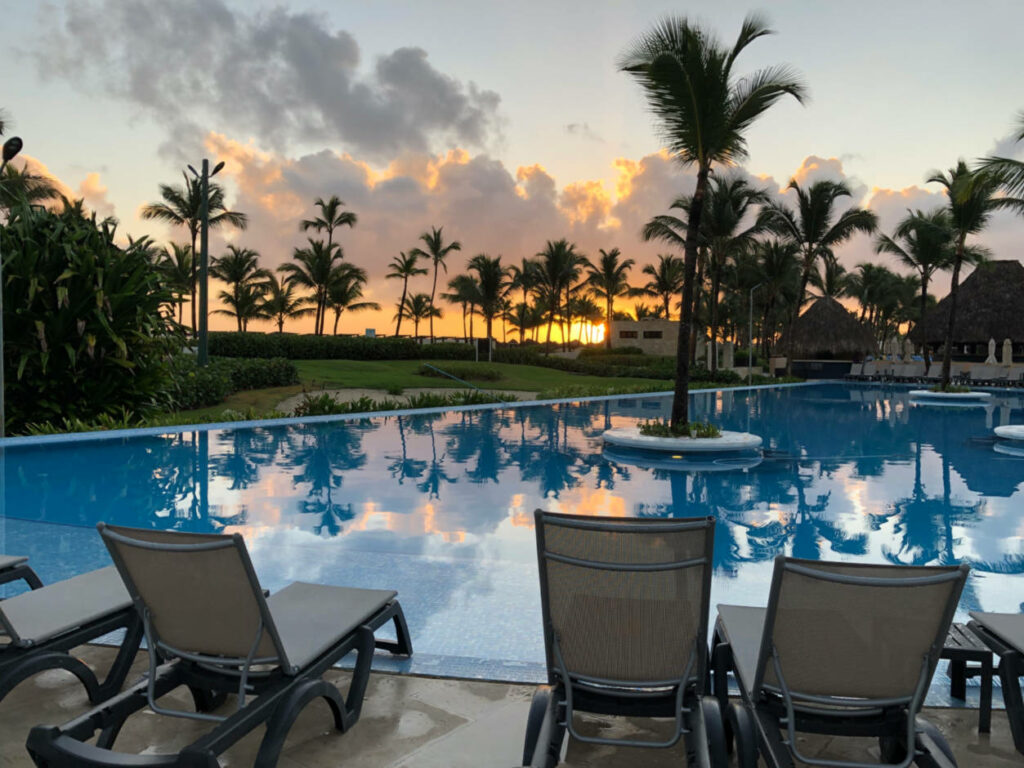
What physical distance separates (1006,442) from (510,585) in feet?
48.2

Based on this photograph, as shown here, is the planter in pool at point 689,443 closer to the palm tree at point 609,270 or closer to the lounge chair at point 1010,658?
the lounge chair at point 1010,658

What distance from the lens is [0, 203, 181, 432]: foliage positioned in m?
13.8

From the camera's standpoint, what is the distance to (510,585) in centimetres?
567

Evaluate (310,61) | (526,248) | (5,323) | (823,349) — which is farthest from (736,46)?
(526,248)

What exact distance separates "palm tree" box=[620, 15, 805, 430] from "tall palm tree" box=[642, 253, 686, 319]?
5425 cm

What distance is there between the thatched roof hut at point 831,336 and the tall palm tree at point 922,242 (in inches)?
781

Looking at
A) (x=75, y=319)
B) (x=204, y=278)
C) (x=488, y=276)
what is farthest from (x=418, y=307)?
(x=75, y=319)

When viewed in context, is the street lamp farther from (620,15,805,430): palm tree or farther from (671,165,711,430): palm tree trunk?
(671,165,711,430): palm tree trunk

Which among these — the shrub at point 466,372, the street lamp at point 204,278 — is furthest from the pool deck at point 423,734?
the shrub at point 466,372

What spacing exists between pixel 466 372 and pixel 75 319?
26.0 metres

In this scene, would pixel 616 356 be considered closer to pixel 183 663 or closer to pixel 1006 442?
pixel 1006 442

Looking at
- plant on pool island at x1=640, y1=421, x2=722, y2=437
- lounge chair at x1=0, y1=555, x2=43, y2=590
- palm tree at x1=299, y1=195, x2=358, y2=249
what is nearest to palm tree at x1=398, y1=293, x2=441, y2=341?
palm tree at x1=299, y1=195, x2=358, y2=249

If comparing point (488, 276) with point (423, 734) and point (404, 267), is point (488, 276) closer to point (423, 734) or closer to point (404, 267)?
point (404, 267)

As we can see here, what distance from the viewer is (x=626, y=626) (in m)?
2.69
